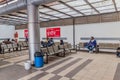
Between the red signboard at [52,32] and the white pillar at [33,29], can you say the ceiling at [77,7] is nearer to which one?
the white pillar at [33,29]

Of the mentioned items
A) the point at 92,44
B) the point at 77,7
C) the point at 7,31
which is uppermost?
the point at 77,7

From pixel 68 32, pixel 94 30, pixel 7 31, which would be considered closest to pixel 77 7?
pixel 94 30

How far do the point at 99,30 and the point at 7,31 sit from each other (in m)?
12.3

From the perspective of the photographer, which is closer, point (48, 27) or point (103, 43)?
point (103, 43)

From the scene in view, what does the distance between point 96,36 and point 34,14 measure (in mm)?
5973

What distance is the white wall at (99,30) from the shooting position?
8789 millimetres

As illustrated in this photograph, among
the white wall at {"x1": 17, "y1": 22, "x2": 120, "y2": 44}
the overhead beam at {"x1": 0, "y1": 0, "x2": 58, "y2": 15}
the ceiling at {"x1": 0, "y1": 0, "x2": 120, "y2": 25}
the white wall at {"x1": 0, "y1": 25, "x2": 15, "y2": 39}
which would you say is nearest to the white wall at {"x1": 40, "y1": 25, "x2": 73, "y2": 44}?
the white wall at {"x1": 17, "y1": 22, "x2": 120, "y2": 44}

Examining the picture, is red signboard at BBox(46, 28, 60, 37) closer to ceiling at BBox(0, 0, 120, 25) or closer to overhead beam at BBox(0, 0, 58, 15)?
ceiling at BBox(0, 0, 120, 25)

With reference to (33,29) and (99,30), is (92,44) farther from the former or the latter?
Answer: (33,29)

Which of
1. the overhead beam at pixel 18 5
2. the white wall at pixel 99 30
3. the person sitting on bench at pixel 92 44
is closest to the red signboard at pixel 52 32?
the white wall at pixel 99 30

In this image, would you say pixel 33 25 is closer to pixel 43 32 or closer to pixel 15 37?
pixel 43 32

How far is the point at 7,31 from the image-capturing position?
16.1 m

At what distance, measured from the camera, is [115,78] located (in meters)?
4.12

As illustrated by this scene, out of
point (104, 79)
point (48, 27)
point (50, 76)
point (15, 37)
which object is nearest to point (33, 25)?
point (50, 76)
